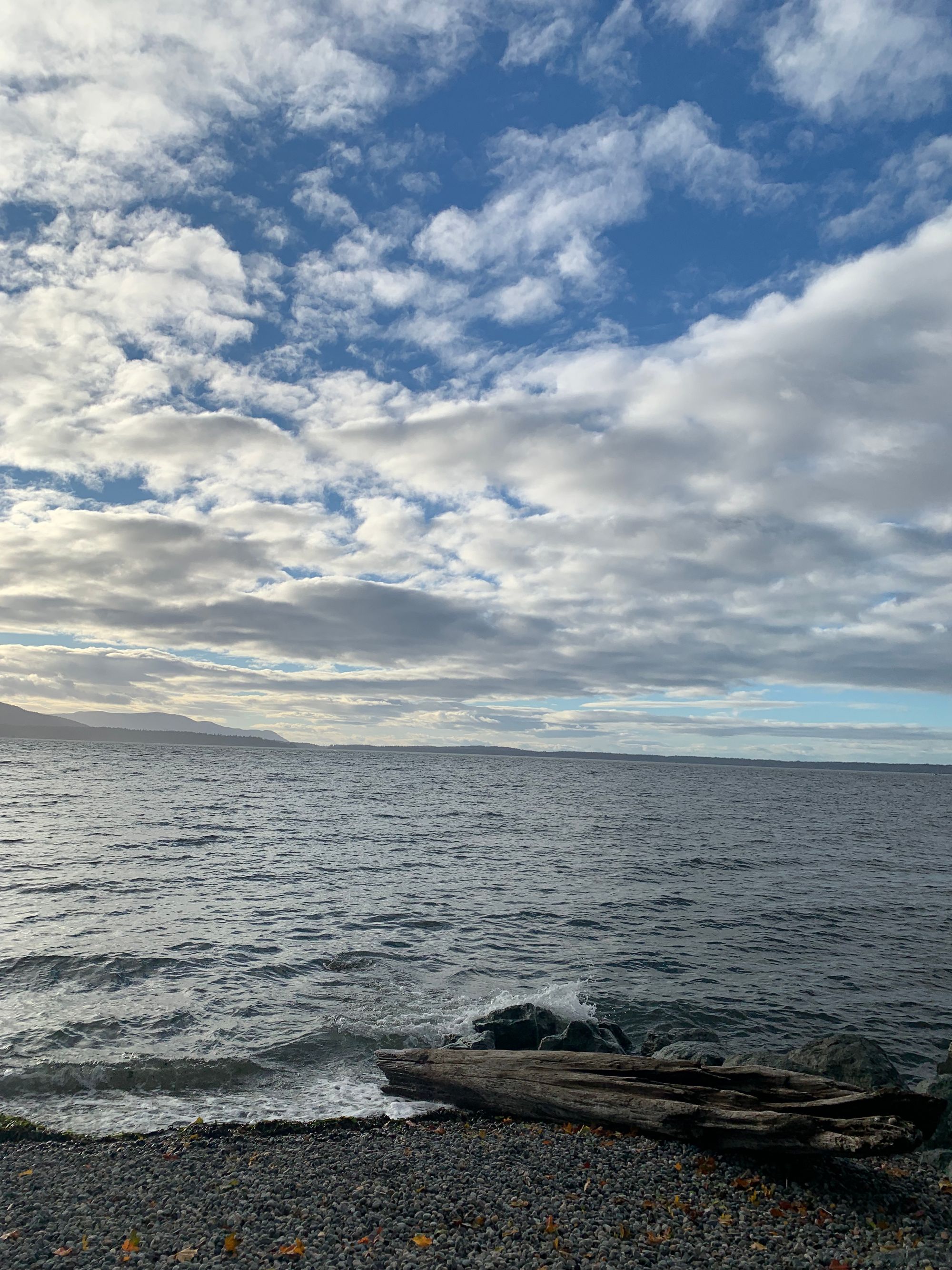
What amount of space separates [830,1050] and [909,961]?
13.2m

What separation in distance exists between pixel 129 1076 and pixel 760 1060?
40.8 feet

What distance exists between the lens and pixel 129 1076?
47.6 feet

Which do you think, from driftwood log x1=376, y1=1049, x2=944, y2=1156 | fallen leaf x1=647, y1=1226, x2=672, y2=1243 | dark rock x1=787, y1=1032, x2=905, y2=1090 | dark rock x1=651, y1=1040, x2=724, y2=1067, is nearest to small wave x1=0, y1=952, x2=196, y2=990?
driftwood log x1=376, y1=1049, x2=944, y2=1156

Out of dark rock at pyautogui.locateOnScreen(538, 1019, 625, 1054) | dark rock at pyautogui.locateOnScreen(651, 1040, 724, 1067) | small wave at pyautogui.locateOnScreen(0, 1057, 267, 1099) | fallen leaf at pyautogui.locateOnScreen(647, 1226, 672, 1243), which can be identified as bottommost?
small wave at pyautogui.locateOnScreen(0, 1057, 267, 1099)

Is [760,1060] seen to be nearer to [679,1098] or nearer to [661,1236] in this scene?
[679,1098]

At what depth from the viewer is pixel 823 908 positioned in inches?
1310

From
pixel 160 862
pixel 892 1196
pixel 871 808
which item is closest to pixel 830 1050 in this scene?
pixel 892 1196

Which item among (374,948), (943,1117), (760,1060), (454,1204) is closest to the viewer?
(454,1204)

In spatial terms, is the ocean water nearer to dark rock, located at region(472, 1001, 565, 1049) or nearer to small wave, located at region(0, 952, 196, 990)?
small wave, located at region(0, 952, 196, 990)

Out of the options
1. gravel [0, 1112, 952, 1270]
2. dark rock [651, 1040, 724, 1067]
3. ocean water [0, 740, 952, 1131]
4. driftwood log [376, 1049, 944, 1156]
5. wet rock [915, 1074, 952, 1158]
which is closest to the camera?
gravel [0, 1112, 952, 1270]

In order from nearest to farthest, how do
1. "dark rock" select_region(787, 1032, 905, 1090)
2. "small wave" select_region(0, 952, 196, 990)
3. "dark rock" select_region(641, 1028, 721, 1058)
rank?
"dark rock" select_region(787, 1032, 905, 1090) < "dark rock" select_region(641, 1028, 721, 1058) < "small wave" select_region(0, 952, 196, 990)

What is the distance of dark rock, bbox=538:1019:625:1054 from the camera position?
1531cm

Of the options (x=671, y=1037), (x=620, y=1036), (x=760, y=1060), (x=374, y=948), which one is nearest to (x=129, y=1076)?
(x=374, y=948)

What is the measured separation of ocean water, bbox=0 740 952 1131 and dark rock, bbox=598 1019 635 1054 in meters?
0.91
